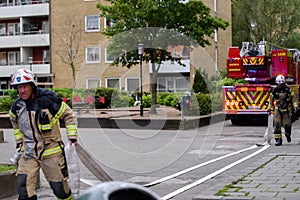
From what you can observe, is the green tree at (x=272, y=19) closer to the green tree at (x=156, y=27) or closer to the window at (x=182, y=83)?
the window at (x=182, y=83)

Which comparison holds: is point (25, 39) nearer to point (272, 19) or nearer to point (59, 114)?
point (272, 19)

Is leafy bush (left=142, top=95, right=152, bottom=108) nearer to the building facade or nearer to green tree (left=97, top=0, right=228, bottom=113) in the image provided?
green tree (left=97, top=0, right=228, bottom=113)

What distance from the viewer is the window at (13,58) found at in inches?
2139

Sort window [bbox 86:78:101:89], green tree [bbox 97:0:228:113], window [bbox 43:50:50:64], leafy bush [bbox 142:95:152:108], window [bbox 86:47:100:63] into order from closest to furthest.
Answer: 1. green tree [bbox 97:0:228:113]
2. leafy bush [bbox 142:95:152:108]
3. window [bbox 86:78:101:89]
4. window [bbox 86:47:100:63]
5. window [bbox 43:50:50:64]

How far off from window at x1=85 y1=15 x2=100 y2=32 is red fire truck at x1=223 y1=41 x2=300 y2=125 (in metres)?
25.7

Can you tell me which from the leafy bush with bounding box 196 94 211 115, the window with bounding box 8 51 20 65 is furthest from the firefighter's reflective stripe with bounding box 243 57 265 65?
the window with bounding box 8 51 20 65

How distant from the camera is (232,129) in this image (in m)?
23.5

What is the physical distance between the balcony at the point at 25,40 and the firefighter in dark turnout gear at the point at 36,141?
45776 mm

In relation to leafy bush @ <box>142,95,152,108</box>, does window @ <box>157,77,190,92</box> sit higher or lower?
higher

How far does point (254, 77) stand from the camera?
25750mm

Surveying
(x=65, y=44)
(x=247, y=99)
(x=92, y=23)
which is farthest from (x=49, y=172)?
(x=65, y=44)

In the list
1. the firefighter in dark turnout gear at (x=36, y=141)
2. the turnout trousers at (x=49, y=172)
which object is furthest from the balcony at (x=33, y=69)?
the turnout trousers at (x=49, y=172)

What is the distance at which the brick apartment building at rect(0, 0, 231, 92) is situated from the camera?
155ft

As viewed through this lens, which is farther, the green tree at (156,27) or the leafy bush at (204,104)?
the leafy bush at (204,104)
